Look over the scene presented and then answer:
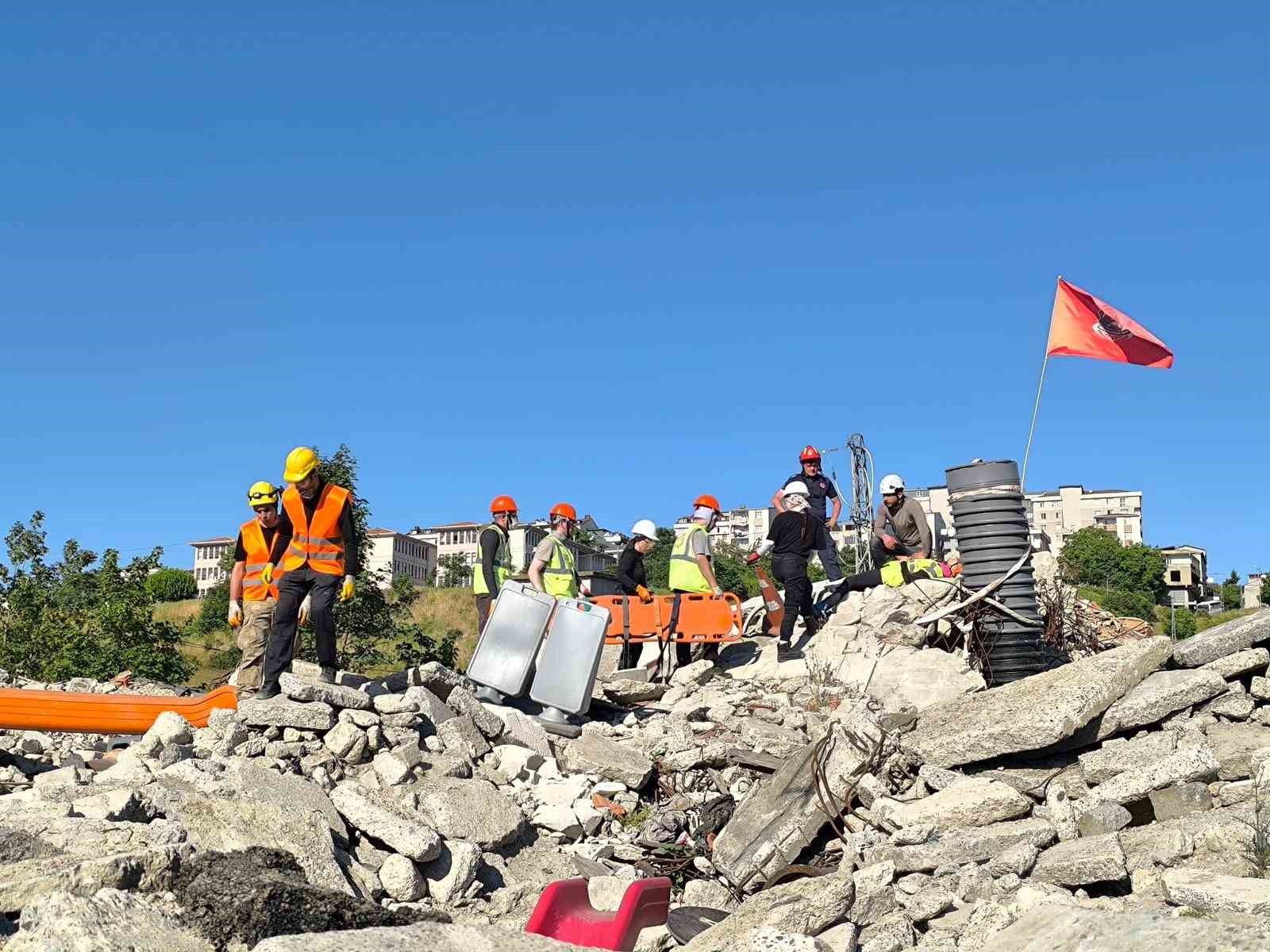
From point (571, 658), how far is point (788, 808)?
2828 mm

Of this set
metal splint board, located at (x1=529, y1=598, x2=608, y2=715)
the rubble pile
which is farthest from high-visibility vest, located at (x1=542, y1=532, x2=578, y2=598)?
the rubble pile

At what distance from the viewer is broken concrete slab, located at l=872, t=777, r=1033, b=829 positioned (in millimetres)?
6902

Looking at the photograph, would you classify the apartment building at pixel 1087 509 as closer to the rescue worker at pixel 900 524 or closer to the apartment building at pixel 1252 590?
the apartment building at pixel 1252 590

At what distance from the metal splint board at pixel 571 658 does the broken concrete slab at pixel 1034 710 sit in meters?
2.66

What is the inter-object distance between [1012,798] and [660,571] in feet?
149

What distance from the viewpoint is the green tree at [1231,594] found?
85688mm

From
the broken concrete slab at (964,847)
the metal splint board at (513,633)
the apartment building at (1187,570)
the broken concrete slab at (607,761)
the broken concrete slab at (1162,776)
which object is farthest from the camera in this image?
the apartment building at (1187,570)

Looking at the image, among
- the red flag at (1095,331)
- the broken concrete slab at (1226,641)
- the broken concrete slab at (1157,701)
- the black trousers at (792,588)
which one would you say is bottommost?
the broken concrete slab at (1157,701)

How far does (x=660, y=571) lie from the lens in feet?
172

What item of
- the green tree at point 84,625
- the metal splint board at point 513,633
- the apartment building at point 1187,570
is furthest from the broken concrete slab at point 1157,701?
the apartment building at point 1187,570

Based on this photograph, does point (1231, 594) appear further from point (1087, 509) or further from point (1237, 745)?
point (1237, 745)

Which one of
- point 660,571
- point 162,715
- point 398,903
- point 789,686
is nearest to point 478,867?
point 398,903

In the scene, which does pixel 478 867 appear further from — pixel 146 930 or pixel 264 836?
pixel 146 930

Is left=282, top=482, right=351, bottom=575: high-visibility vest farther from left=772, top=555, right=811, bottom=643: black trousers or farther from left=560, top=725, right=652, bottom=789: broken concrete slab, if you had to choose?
left=772, top=555, right=811, bottom=643: black trousers
